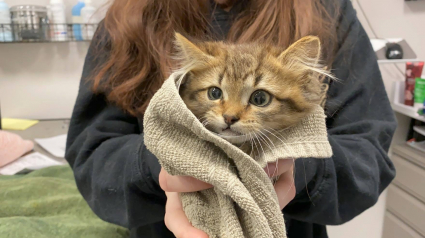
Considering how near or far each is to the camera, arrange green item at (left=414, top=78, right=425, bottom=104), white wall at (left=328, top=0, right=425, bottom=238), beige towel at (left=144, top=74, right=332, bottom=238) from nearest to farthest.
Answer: beige towel at (left=144, top=74, right=332, bottom=238), green item at (left=414, top=78, right=425, bottom=104), white wall at (left=328, top=0, right=425, bottom=238)

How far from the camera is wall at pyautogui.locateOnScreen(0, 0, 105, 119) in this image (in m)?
1.93

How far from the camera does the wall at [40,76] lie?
6.34ft

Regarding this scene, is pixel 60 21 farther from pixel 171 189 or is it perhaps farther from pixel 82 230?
pixel 171 189

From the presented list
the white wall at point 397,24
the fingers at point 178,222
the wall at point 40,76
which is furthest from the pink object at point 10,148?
the white wall at point 397,24

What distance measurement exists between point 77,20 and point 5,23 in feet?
1.17

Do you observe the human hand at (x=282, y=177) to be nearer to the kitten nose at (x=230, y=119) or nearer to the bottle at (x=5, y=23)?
the kitten nose at (x=230, y=119)

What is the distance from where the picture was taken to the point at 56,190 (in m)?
1.25

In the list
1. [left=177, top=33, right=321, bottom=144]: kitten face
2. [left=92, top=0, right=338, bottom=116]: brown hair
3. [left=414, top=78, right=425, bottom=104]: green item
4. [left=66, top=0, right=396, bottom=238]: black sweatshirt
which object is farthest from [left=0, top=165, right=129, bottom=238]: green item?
[left=414, top=78, right=425, bottom=104]: green item

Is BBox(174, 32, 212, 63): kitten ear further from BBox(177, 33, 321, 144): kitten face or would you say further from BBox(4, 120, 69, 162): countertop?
BBox(4, 120, 69, 162): countertop

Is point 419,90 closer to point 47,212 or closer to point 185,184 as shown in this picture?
point 185,184

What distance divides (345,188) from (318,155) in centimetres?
31

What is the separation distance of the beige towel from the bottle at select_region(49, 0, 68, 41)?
1.57 meters

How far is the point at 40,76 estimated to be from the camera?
6.52ft

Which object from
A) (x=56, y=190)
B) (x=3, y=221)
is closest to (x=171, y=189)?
(x=3, y=221)
